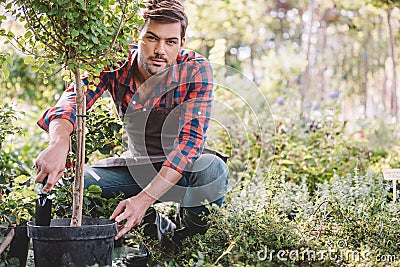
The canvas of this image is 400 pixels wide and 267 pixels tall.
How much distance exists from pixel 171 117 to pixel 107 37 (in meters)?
0.85

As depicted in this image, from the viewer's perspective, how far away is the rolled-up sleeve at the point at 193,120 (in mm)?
2292

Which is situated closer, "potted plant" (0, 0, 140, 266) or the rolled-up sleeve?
"potted plant" (0, 0, 140, 266)

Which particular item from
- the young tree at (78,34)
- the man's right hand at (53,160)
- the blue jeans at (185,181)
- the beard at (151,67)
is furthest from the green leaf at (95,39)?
the blue jeans at (185,181)

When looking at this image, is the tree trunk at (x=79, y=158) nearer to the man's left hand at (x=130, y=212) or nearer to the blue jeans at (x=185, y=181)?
the man's left hand at (x=130, y=212)

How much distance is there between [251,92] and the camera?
5.91 m

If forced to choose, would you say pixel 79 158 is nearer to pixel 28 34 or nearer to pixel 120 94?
pixel 28 34

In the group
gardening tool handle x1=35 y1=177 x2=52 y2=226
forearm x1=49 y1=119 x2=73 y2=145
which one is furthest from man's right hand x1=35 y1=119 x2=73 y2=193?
gardening tool handle x1=35 y1=177 x2=52 y2=226

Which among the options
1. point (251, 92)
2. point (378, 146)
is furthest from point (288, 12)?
point (378, 146)

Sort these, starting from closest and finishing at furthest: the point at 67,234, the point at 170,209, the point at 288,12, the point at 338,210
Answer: the point at 67,234 → the point at 338,210 → the point at 170,209 → the point at 288,12

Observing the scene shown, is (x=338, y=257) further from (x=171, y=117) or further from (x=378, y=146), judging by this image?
(x=378, y=146)

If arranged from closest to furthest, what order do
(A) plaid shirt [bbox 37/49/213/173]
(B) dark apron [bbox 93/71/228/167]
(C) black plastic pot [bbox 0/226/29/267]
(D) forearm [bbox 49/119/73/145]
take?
1. (D) forearm [bbox 49/119/73/145]
2. (C) black plastic pot [bbox 0/226/29/267]
3. (A) plaid shirt [bbox 37/49/213/173]
4. (B) dark apron [bbox 93/71/228/167]

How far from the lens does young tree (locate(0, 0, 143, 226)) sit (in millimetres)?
1801

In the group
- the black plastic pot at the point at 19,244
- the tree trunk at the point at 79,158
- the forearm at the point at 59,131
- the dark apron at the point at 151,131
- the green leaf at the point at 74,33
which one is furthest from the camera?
the dark apron at the point at 151,131

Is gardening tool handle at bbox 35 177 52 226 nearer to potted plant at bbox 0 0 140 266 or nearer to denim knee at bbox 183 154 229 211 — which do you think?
potted plant at bbox 0 0 140 266
